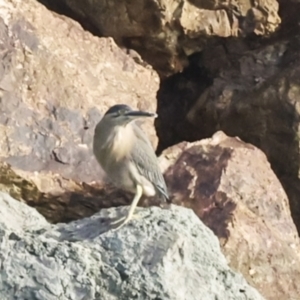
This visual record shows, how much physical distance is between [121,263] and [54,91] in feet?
6.82

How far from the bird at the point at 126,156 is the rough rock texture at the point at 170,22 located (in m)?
1.21

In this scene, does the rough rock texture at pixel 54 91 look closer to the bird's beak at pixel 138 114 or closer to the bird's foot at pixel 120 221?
the bird's beak at pixel 138 114

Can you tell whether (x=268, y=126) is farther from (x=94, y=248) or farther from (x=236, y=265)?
(x=94, y=248)

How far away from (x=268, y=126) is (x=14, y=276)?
9.52 feet

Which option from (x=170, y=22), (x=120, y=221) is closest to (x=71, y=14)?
(x=170, y=22)

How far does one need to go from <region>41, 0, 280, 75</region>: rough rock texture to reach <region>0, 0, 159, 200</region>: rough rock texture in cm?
26

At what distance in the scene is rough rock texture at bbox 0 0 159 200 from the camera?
16.4 ft

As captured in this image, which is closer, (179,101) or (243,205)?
(243,205)

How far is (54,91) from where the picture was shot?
524cm

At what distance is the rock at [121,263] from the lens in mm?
3213

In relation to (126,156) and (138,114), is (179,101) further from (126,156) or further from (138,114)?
(138,114)

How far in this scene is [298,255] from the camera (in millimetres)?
5109

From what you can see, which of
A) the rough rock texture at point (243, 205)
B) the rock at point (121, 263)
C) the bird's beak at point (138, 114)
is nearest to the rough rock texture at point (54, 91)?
the rough rock texture at point (243, 205)

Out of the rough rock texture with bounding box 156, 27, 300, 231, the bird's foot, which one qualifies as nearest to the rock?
the bird's foot
